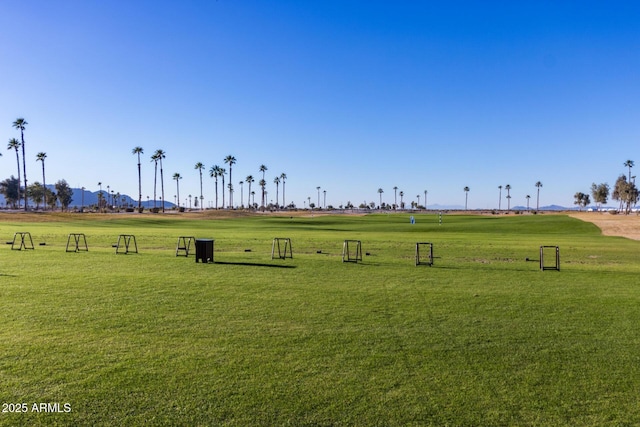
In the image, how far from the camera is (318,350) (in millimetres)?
8414

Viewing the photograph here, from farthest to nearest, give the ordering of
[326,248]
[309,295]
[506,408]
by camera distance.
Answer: [326,248]
[309,295]
[506,408]

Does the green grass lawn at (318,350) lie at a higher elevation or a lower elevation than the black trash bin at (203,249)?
lower

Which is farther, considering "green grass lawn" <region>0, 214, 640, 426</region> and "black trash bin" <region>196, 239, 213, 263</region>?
"black trash bin" <region>196, 239, 213, 263</region>

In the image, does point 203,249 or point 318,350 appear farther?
point 203,249

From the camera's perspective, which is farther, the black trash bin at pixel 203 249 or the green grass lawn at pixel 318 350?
the black trash bin at pixel 203 249

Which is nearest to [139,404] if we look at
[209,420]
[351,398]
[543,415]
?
[209,420]

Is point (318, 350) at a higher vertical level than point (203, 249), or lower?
lower

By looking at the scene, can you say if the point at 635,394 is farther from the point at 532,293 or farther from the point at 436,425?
the point at 532,293

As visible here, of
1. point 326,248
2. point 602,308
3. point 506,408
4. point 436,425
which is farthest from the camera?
point 326,248

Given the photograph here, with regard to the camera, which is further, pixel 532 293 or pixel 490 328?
pixel 532 293

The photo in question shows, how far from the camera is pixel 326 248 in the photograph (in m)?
30.7

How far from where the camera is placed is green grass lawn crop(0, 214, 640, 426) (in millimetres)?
6148

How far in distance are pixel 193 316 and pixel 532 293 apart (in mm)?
10855

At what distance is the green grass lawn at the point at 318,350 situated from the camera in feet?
20.2
